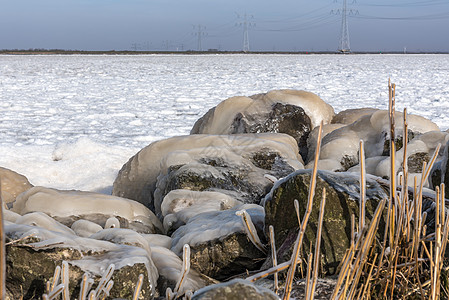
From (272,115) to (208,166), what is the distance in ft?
7.04

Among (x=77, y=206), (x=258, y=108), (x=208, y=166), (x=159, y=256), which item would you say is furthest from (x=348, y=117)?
(x=159, y=256)

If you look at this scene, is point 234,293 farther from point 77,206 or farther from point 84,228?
point 77,206

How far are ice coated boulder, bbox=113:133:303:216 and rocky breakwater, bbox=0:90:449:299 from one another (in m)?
0.01

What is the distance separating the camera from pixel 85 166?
5.79 meters

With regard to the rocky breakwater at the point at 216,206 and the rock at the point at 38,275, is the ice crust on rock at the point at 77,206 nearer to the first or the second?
the rocky breakwater at the point at 216,206

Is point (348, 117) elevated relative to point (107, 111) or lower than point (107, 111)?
elevated

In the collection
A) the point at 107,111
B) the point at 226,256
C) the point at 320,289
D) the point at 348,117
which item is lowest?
the point at 107,111

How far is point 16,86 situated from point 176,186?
12632mm

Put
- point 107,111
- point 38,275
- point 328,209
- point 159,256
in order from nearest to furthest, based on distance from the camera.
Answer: point 38,275 < point 328,209 < point 159,256 < point 107,111

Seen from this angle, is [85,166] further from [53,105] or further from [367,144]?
[53,105]

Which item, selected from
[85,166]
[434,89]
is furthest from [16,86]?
[434,89]

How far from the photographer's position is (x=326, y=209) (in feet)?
7.63

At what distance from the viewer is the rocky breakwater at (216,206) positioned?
2.02 meters

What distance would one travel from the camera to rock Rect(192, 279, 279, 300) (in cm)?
133
